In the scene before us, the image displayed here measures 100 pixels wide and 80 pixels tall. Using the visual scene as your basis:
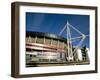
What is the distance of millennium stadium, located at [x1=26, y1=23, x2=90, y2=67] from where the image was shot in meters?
1.81

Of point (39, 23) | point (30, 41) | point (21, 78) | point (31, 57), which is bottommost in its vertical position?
point (21, 78)

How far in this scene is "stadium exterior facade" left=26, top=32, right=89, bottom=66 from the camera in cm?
181

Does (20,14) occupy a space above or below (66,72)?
above

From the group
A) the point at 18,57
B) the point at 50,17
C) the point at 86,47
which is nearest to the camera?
the point at 18,57

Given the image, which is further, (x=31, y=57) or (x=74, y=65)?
(x=74, y=65)

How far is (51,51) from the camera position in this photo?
1.88m

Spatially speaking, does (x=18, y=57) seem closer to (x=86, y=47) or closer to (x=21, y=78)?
(x=21, y=78)

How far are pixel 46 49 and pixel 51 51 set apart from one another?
0.15ft

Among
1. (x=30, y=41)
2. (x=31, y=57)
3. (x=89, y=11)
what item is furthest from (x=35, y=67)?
(x=89, y=11)

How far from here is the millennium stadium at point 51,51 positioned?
1.81 meters

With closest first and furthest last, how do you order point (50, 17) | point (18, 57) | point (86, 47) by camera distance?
point (18, 57), point (50, 17), point (86, 47)

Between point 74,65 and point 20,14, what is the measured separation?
1.94 ft

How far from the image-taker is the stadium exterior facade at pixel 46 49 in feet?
5.93

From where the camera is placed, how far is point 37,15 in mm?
1835
